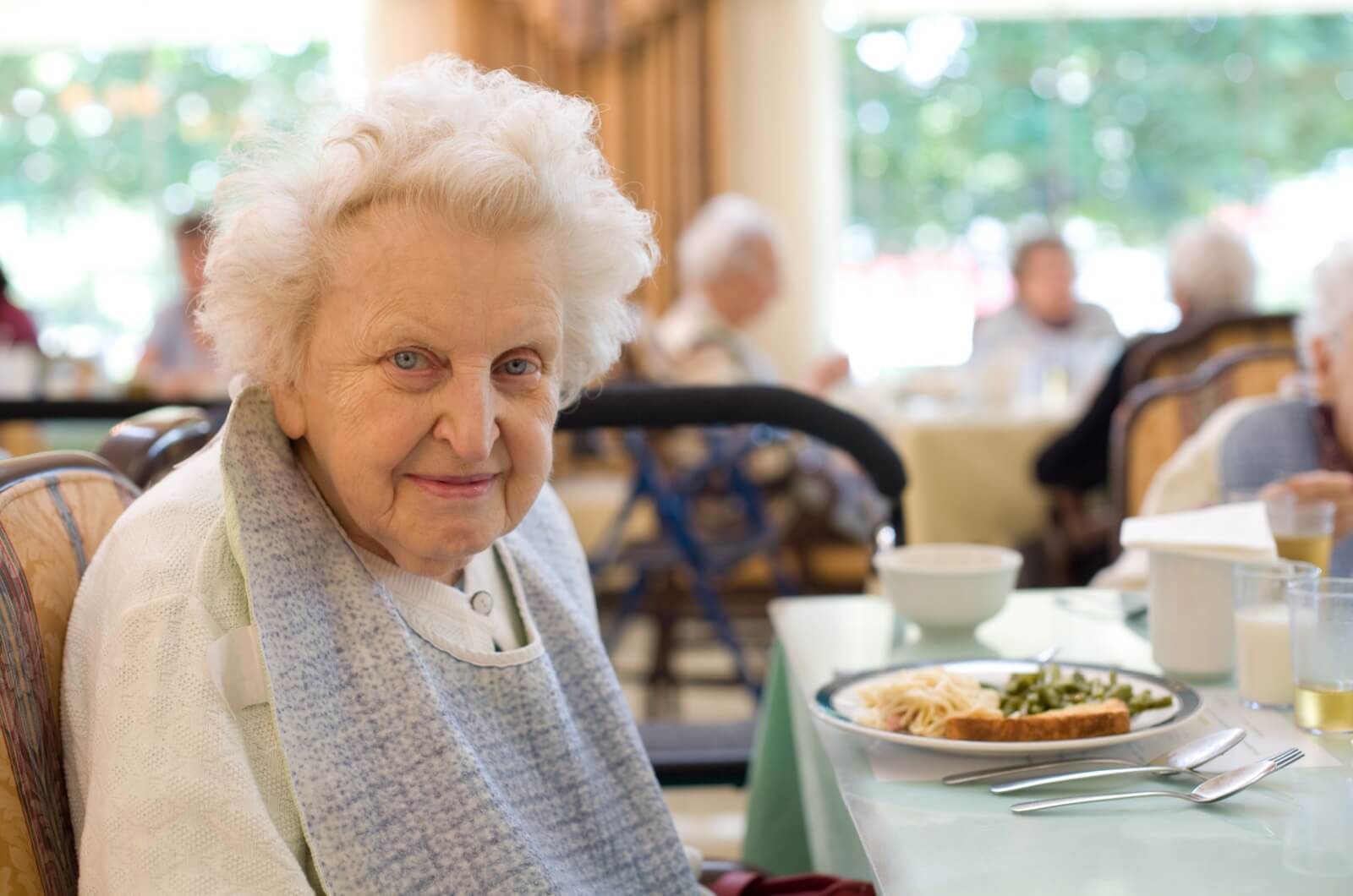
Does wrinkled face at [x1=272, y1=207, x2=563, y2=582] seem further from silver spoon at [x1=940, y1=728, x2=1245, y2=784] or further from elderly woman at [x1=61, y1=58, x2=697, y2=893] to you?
silver spoon at [x1=940, y1=728, x2=1245, y2=784]

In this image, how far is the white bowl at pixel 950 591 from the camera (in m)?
1.48

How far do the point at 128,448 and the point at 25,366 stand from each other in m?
3.34

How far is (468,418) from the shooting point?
1.06m

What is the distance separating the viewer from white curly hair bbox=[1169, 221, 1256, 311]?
3943mm

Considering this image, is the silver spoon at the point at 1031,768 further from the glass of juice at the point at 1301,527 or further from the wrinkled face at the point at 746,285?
the wrinkled face at the point at 746,285

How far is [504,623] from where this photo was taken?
4.00 feet

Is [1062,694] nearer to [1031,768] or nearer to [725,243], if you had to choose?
[1031,768]

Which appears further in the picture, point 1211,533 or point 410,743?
point 1211,533

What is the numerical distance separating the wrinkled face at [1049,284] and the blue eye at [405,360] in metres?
4.61

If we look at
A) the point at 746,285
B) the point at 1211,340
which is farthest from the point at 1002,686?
the point at 746,285

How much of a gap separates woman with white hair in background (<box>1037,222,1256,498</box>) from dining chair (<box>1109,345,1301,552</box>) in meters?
1.12

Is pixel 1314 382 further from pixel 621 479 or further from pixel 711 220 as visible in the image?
pixel 621 479

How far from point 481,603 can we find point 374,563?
0.11m

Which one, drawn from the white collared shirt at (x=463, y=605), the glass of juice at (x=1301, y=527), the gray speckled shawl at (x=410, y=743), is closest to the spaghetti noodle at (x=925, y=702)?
the gray speckled shawl at (x=410, y=743)
